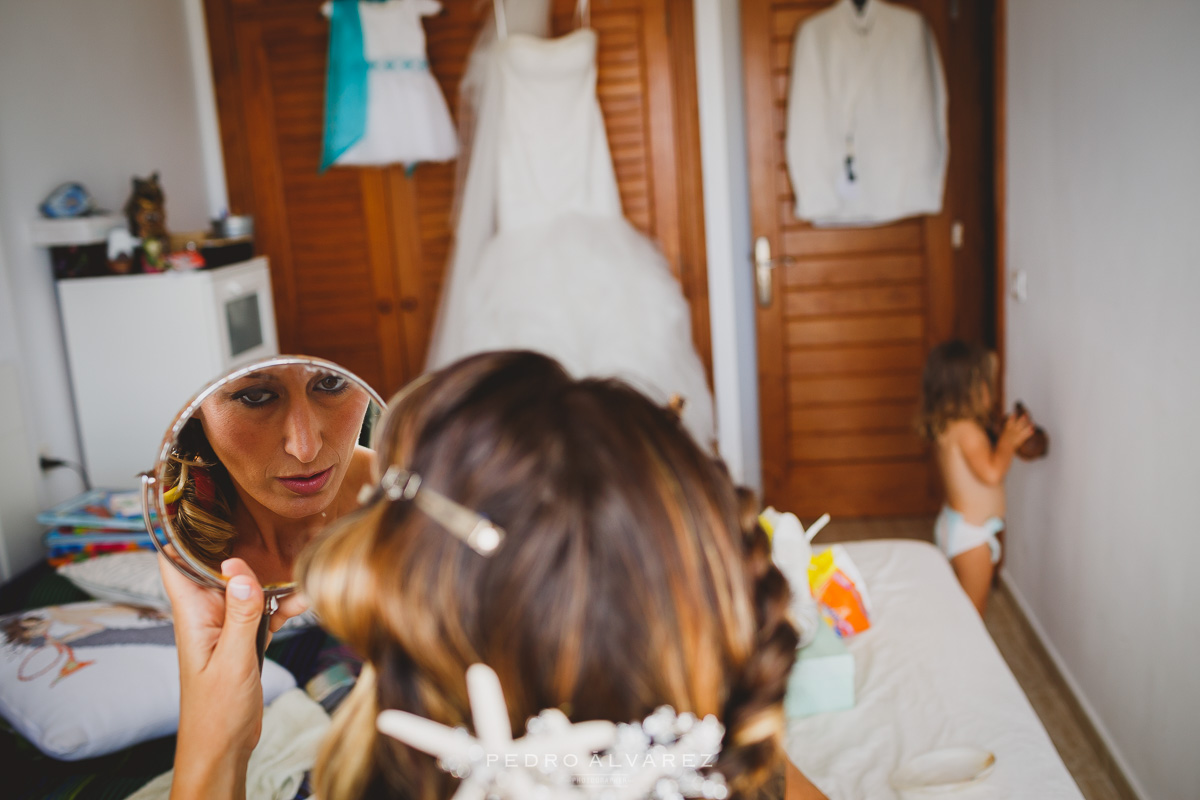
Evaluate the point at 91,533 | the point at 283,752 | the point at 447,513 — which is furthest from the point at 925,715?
the point at 91,533

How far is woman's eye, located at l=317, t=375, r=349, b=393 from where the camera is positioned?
3.14 ft

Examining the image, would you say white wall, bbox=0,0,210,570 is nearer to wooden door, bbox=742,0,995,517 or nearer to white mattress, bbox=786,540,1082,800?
white mattress, bbox=786,540,1082,800

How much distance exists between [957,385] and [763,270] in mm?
1049

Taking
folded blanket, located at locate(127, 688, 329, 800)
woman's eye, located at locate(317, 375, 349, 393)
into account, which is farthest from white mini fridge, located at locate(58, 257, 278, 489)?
woman's eye, located at locate(317, 375, 349, 393)

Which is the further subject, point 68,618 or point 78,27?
point 78,27

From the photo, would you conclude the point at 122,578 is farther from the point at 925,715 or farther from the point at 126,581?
the point at 925,715

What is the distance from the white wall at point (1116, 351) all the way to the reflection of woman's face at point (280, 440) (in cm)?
137

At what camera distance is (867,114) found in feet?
10.4

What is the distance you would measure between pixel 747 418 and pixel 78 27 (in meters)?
2.41

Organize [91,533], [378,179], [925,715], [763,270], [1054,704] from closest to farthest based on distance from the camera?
1. [925,715]
2. [91,533]
3. [1054,704]
4. [763,270]
5. [378,179]

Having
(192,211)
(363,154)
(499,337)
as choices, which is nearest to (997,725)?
(499,337)

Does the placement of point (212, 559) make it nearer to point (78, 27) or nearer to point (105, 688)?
point (105, 688)

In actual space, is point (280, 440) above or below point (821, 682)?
above

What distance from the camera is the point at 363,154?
123 inches
